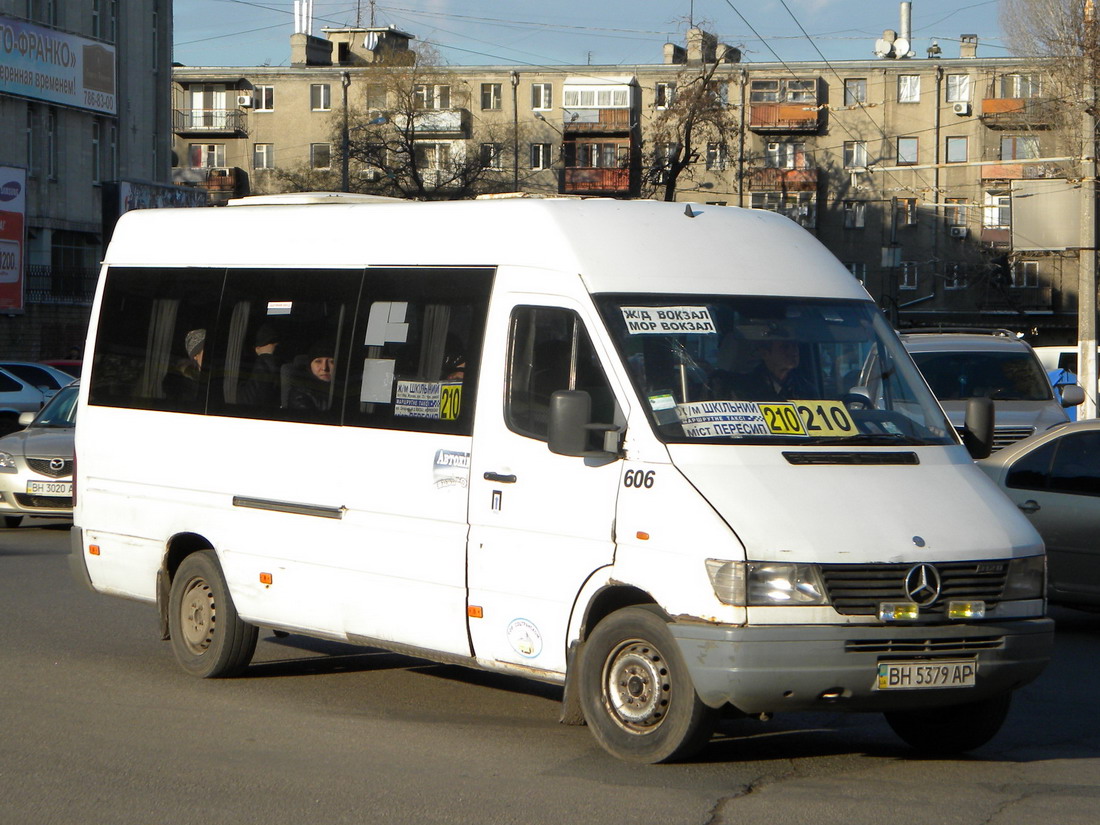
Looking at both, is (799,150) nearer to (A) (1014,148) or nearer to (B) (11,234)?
(A) (1014,148)

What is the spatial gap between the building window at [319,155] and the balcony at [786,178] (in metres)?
20.6

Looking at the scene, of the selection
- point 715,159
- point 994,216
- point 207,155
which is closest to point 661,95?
point 715,159

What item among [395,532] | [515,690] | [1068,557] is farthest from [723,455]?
[1068,557]

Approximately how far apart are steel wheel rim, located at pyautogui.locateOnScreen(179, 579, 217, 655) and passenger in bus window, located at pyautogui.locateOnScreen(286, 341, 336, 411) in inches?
51.4

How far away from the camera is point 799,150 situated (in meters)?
76.7

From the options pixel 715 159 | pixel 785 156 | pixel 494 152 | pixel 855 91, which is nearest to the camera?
pixel 715 159

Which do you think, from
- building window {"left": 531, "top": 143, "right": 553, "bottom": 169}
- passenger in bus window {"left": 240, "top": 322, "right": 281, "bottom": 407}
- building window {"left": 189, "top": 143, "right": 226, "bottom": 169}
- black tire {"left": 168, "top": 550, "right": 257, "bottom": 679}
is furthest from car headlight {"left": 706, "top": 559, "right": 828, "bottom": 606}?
building window {"left": 189, "top": 143, "right": 226, "bottom": 169}

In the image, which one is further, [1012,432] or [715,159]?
[715,159]

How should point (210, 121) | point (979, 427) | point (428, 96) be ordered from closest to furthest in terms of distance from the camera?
point (979, 427) < point (428, 96) < point (210, 121)

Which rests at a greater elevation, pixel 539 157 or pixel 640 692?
pixel 539 157

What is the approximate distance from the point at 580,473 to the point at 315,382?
207 centimetres

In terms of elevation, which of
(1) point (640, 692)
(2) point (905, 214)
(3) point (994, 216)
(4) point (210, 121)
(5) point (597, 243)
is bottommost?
(1) point (640, 692)

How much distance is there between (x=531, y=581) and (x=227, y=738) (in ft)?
5.11

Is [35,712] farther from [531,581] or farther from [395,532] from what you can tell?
[531,581]
